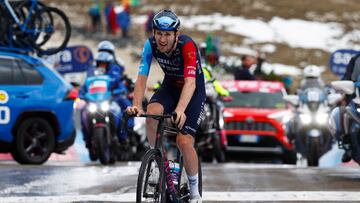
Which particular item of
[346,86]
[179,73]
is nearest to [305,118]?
[346,86]

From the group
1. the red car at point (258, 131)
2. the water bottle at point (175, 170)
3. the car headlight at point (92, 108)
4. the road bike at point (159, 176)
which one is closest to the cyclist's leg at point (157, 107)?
the road bike at point (159, 176)

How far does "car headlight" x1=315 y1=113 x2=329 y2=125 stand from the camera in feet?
60.6

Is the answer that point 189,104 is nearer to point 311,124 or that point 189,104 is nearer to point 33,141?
point 33,141

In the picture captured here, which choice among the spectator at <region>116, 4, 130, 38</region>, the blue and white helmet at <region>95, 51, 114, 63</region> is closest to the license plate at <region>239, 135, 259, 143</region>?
the blue and white helmet at <region>95, 51, 114, 63</region>

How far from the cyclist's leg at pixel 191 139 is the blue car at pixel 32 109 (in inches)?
290

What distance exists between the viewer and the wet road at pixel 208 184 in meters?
11.6

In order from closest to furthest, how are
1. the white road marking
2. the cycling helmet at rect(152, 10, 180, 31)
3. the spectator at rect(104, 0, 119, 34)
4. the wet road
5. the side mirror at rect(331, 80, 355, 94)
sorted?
the cycling helmet at rect(152, 10, 180, 31) → the white road marking → the wet road → the side mirror at rect(331, 80, 355, 94) → the spectator at rect(104, 0, 119, 34)

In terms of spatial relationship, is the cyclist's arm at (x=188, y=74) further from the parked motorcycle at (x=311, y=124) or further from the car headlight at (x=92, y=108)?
the parked motorcycle at (x=311, y=124)

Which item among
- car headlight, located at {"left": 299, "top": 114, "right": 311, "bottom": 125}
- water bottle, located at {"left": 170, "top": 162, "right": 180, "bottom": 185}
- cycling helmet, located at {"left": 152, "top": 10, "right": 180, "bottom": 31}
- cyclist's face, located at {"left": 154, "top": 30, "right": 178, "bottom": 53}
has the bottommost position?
car headlight, located at {"left": 299, "top": 114, "right": 311, "bottom": 125}

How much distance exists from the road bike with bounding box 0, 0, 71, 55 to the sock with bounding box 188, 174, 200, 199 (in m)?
8.42

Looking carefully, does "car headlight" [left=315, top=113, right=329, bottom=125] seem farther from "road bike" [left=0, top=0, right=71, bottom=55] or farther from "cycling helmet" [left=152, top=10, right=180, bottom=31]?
"cycling helmet" [left=152, top=10, right=180, bottom=31]

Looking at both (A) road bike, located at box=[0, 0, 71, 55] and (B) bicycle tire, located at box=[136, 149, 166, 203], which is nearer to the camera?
(B) bicycle tire, located at box=[136, 149, 166, 203]

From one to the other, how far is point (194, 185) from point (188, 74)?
3.39ft

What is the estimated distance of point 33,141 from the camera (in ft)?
56.2
